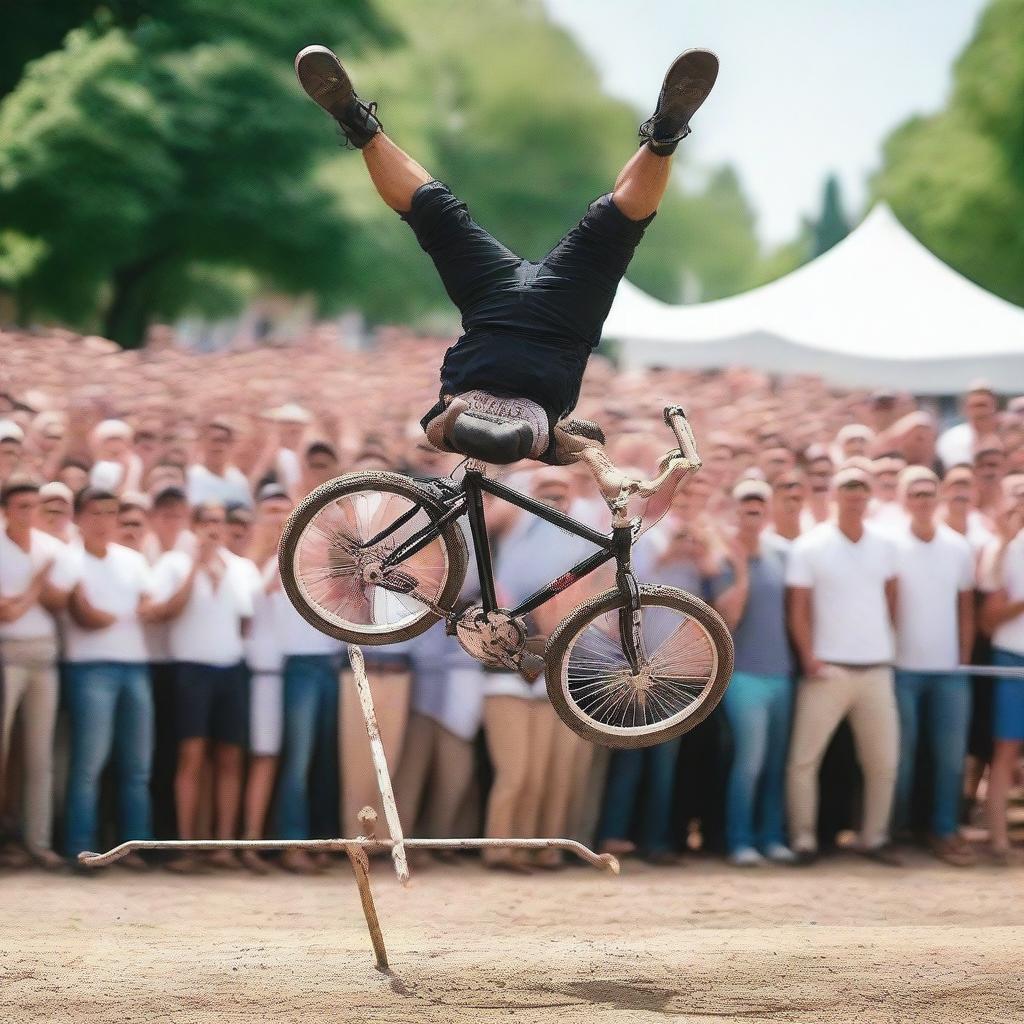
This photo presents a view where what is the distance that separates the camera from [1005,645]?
11352 mm

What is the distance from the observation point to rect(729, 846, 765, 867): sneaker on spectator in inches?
434

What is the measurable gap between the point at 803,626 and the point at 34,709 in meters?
4.45

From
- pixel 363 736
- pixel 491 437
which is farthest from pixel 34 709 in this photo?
pixel 491 437

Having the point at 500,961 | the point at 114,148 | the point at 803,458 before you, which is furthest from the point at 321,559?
the point at 114,148

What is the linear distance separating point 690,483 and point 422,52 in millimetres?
49643

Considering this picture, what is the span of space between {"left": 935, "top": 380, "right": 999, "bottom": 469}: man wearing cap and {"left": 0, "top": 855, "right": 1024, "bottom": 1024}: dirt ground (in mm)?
3054

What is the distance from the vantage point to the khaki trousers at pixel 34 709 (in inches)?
403

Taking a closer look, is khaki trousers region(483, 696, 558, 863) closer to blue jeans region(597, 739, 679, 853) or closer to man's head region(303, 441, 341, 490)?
blue jeans region(597, 739, 679, 853)

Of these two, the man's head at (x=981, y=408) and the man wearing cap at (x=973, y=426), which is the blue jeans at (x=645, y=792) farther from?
the man's head at (x=981, y=408)

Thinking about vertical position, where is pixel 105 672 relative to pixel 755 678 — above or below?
below

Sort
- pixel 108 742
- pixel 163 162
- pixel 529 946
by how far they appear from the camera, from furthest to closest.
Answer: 1. pixel 163 162
2. pixel 108 742
3. pixel 529 946

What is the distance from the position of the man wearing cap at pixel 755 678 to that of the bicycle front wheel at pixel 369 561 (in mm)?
4278

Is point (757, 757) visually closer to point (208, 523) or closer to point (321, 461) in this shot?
point (321, 461)

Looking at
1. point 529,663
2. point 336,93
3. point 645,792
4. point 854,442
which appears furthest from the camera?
point 854,442
